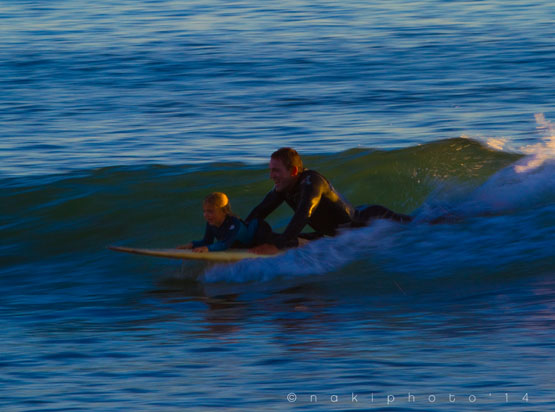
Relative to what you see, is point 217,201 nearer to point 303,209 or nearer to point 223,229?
point 223,229

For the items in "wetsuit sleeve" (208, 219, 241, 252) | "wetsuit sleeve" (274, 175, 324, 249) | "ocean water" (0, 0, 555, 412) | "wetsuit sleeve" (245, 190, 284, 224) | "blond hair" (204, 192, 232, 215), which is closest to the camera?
"ocean water" (0, 0, 555, 412)

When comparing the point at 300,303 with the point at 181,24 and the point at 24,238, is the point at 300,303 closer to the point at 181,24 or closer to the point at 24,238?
the point at 24,238

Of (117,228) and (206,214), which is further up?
(206,214)

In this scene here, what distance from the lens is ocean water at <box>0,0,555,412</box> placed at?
7.95 metres

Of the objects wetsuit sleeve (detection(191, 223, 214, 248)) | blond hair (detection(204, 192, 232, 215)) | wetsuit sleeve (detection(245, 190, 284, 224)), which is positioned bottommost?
wetsuit sleeve (detection(191, 223, 214, 248))

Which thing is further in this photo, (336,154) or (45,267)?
(336,154)

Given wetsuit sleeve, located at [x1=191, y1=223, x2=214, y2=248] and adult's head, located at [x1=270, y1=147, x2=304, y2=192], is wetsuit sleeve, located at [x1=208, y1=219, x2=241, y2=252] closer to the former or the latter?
wetsuit sleeve, located at [x1=191, y1=223, x2=214, y2=248]

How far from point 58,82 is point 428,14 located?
1403cm

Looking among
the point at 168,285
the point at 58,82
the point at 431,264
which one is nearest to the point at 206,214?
the point at 168,285

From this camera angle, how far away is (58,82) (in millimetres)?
24703

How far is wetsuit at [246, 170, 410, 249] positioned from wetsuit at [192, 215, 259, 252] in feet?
0.67

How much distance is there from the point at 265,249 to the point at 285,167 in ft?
2.77

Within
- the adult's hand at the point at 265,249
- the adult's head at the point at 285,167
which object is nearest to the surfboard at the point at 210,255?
the adult's hand at the point at 265,249

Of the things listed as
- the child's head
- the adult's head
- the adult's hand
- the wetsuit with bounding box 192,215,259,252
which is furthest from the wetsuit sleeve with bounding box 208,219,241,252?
the adult's head
